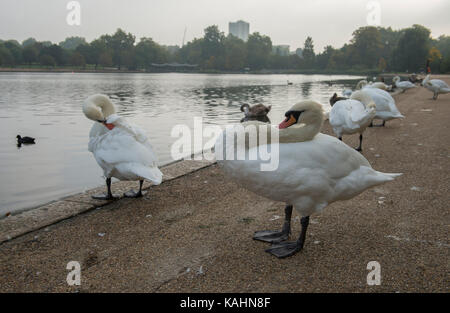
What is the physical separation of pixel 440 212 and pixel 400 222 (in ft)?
2.32

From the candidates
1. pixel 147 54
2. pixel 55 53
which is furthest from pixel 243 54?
pixel 55 53

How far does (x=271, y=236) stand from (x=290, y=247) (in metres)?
0.32

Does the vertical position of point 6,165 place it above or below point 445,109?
below

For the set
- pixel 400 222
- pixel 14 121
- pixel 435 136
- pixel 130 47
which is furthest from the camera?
pixel 130 47

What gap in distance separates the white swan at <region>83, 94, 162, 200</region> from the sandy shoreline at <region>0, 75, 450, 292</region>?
50 centimetres

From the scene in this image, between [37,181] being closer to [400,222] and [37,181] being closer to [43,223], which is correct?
[43,223]

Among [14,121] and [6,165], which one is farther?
[14,121]

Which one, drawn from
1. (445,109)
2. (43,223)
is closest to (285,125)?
(43,223)

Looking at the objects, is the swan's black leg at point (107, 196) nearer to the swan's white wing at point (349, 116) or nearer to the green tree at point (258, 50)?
the swan's white wing at point (349, 116)

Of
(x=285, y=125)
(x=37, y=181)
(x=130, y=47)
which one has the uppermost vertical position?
(x=130, y=47)

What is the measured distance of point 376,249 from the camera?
13.0 ft

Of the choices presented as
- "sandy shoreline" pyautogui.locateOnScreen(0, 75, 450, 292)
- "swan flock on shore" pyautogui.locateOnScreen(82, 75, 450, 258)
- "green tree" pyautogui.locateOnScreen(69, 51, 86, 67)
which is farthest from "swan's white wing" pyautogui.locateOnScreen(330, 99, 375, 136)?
"green tree" pyautogui.locateOnScreen(69, 51, 86, 67)

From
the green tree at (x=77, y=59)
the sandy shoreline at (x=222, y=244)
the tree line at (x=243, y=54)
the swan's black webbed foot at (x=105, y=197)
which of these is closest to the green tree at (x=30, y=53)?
the tree line at (x=243, y=54)
